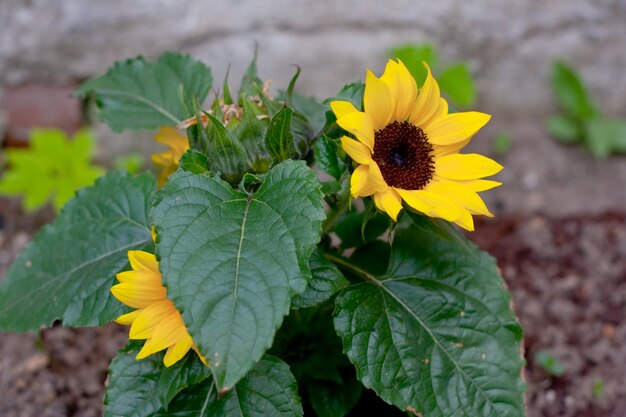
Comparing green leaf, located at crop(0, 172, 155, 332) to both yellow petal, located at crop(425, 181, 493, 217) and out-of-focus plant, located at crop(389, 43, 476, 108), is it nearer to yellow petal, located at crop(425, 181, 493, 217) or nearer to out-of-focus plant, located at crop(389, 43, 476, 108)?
yellow petal, located at crop(425, 181, 493, 217)

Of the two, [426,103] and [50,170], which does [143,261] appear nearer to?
[426,103]

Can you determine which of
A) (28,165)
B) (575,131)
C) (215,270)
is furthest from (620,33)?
(215,270)

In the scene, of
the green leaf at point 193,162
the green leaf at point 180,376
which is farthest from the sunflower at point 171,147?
the green leaf at point 180,376

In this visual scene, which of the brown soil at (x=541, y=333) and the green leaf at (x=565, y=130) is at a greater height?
the green leaf at (x=565, y=130)

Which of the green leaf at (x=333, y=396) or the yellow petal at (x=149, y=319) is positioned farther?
the green leaf at (x=333, y=396)

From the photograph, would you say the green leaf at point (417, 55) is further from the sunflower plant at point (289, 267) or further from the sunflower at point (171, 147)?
the sunflower at point (171, 147)
